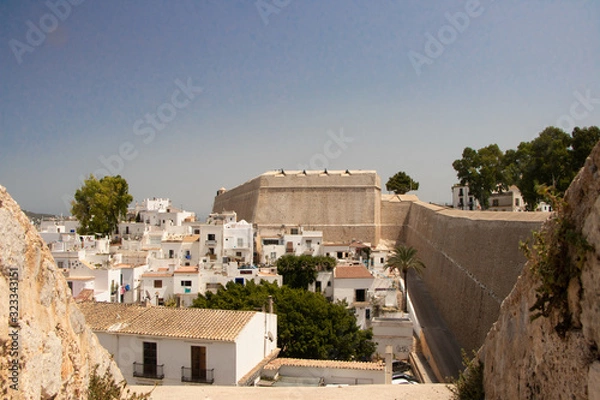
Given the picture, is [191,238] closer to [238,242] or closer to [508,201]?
[238,242]

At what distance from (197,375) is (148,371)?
3.18ft

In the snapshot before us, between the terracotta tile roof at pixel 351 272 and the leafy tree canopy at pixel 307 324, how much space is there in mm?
2945

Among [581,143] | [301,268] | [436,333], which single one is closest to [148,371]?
[436,333]

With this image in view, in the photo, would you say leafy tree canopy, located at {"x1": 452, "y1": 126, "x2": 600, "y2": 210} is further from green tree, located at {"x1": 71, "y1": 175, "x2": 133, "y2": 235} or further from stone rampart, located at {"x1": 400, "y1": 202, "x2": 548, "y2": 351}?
green tree, located at {"x1": 71, "y1": 175, "x2": 133, "y2": 235}

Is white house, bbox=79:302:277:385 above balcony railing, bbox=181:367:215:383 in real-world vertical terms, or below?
above

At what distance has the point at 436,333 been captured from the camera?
709 inches

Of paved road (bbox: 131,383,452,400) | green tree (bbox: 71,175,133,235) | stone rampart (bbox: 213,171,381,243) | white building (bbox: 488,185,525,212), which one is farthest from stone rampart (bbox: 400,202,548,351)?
green tree (bbox: 71,175,133,235)

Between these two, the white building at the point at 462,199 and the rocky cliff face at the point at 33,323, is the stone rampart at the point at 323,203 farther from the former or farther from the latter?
the rocky cliff face at the point at 33,323

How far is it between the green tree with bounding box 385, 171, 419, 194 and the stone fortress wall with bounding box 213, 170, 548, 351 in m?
11.2

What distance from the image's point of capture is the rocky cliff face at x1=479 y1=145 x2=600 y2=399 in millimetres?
2934

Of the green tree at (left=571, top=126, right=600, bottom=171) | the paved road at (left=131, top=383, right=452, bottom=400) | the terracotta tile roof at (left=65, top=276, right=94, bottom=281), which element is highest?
the green tree at (left=571, top=126, right=600, bottom=171)

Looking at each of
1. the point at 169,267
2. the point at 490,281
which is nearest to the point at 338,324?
the point at 490,281

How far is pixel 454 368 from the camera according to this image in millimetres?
14297

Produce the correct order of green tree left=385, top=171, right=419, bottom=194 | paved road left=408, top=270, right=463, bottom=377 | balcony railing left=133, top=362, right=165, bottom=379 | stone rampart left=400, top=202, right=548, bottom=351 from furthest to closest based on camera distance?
1. green tree left=385, top=171, right=419, bottom=194
2. paved road left=408, top=270, right=463, bottom=377
3. stone rampart left=400, top=202, right=548, bottom=351
4. balcony railing left=133, top=362, right=165, bottom=379
